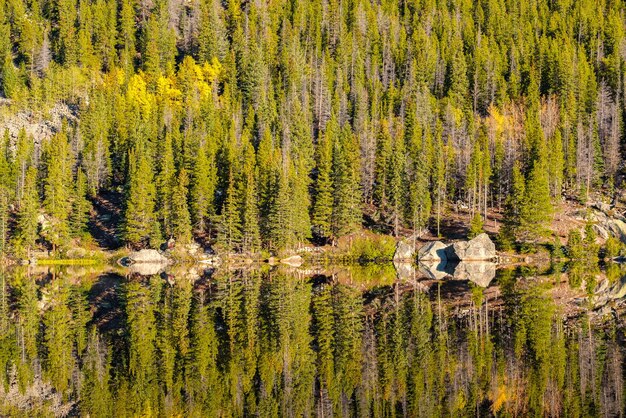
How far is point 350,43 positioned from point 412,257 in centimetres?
7486

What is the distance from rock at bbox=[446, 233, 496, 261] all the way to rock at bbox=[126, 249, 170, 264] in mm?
35772

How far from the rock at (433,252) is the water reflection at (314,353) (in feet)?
127

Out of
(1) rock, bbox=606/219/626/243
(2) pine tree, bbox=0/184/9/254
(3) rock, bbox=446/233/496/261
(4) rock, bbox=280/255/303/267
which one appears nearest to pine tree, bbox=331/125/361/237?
(4) rock, bbox=280/255/303/267

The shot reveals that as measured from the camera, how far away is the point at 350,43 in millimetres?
156250

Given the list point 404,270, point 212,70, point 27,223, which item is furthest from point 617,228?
point 212,70

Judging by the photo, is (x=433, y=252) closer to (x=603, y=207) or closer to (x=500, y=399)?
(x=603, y=207)

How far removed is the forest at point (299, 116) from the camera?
96.3 m

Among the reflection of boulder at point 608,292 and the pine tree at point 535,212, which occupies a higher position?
the pine tree at point 535,212

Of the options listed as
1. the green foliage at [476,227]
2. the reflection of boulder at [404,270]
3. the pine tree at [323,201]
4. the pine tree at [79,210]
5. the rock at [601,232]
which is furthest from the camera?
the rock at [601,232]

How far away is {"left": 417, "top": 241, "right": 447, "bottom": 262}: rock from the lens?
3634 inches

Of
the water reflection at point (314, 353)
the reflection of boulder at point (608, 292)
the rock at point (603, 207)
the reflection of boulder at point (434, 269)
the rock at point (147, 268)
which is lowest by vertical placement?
the reflection of boulder at point (434, 269)

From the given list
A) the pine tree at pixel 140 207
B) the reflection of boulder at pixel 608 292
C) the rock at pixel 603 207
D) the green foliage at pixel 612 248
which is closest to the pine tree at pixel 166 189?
the pine tree at pixel 140 207

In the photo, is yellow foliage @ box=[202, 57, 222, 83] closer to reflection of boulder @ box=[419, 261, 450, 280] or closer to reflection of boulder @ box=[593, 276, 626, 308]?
reflection of boulder @ box=[419, 261, 450, 280]

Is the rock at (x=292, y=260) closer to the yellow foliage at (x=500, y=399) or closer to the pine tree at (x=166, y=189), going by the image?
the pine tree at (x=166, y=189)
